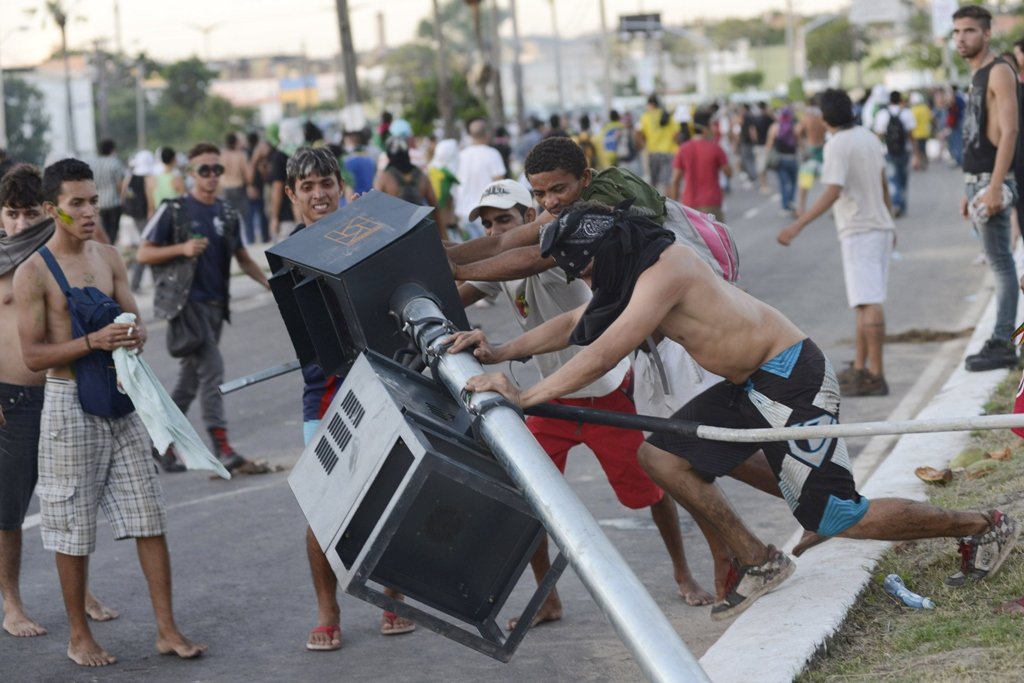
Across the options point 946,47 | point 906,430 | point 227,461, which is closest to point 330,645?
point 906,430

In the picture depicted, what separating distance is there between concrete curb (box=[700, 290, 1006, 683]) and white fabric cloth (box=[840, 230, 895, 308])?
2.61 meters

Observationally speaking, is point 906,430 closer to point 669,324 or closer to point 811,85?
point 669,324

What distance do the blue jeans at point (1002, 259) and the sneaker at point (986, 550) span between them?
13.4 feet

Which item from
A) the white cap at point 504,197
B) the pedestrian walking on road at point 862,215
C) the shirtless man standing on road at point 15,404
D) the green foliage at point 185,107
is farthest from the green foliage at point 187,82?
the white cap at point 504,197

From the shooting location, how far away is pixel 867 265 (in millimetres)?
9531

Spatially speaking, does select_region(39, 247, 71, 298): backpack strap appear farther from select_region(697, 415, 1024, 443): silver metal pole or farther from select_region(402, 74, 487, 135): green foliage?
select_region(402, 74, 487, 135): green foliage

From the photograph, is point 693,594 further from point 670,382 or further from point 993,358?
point 993,358

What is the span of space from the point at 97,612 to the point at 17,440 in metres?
0.80

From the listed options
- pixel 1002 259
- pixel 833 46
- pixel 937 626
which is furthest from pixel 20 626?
pixel 833 46

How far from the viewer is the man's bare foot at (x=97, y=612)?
611cm

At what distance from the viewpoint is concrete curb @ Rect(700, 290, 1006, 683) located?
14.9 ft

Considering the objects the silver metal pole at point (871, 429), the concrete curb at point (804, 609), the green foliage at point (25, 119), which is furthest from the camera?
the green foliage at point (25, 119)

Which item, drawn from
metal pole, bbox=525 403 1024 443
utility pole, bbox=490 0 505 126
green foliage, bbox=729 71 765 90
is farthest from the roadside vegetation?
green foliage, bbox=729 71 765 90

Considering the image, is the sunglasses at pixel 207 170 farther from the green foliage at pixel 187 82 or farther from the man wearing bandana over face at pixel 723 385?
the green foliage at pixel 187 82
